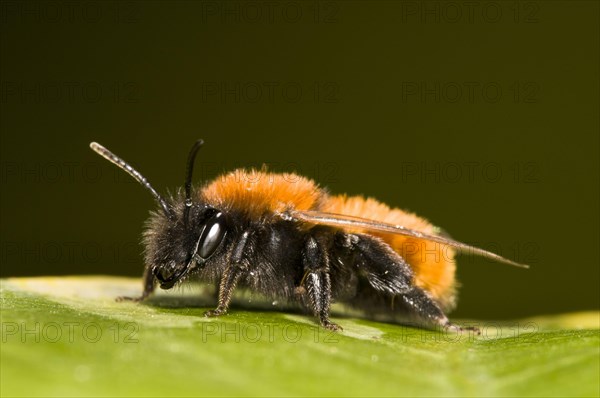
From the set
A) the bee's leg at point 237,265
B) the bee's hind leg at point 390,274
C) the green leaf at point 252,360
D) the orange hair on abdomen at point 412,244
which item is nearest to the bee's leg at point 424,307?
the bee's hind leg at point 390,274

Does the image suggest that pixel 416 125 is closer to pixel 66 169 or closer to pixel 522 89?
pixel 522 89

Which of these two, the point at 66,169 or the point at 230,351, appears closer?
the point at 230,351

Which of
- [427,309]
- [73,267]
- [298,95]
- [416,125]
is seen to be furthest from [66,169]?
[427,309]

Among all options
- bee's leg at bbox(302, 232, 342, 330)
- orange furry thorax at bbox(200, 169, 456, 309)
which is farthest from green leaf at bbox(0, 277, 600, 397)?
orange furry thorax at bbox(200, 169, 456, 309)

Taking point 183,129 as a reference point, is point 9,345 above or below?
below

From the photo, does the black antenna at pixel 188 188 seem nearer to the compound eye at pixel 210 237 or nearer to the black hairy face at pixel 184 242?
the black hairy face at pixel 184 242
